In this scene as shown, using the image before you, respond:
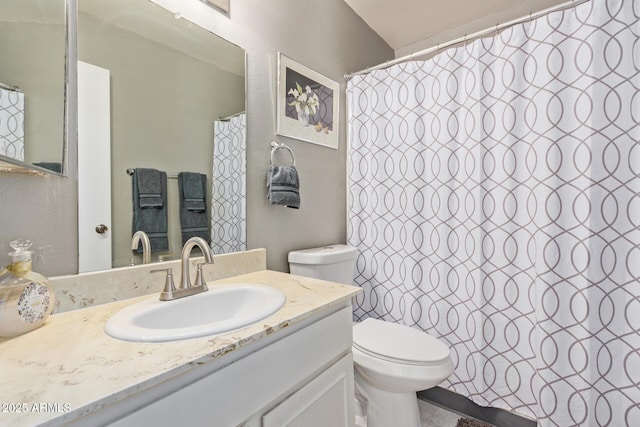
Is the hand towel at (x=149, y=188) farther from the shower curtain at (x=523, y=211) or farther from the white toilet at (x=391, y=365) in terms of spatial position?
the shower curtain at (x=523, y=211)

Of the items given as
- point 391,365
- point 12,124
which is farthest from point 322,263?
point 12,124

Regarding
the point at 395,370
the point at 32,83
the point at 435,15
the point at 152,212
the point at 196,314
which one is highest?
the point at 435,15

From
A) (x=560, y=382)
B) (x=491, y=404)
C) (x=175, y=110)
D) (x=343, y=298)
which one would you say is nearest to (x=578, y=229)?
(x=560, y=382)

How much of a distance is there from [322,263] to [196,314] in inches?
27.4

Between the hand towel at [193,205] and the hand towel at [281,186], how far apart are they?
0.31m

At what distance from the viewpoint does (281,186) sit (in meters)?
1.40

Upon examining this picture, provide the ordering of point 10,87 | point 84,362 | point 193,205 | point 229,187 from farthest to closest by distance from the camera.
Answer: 1. point 229,187
2. point 193,205
3. point 10,87
4. point 84,362

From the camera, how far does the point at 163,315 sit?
85 cm

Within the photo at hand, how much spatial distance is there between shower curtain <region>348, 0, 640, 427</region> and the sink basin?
1.01 metres

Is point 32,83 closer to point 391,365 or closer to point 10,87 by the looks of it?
point 10,87

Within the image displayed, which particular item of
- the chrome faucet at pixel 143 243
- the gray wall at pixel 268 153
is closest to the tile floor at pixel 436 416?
the gray wall at pixel 268 153

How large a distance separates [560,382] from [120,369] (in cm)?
165

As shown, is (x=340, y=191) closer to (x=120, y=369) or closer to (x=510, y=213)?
(x=510, y=213)

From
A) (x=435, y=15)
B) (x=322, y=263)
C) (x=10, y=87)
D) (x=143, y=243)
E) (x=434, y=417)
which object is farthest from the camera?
(x=435, y=15)
